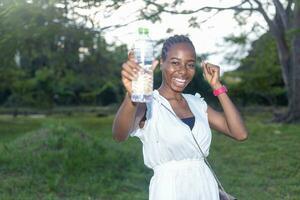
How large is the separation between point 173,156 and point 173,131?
0.45 feet

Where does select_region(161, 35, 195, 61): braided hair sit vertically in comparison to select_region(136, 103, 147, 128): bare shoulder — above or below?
above

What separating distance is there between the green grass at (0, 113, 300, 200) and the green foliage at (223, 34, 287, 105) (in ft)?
27.0

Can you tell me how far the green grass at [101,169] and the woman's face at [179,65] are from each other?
14.6ft

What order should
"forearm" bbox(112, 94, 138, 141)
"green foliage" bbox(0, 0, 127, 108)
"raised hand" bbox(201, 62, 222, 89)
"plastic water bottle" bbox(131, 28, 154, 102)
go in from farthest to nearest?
1. "green foliage" bbox(0, 0, 127, 108)
2. "raised hand" bbox(201, 62, 222, 89)
3. "forearm" bbox(112, 94, 138, 141)
4. "plastic water bottle" bbox(131, 28, 154, 102)

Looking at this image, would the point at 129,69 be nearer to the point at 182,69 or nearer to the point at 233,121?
the point at 182,69

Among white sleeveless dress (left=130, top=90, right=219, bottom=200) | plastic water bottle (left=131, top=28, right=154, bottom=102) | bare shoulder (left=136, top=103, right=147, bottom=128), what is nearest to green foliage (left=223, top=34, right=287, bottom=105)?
white sleeveless dress (left=130, top=90, right=219, bottom=200)

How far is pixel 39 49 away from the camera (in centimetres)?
1565

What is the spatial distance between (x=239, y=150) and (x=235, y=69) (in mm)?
11782

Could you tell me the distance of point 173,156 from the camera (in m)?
2.88

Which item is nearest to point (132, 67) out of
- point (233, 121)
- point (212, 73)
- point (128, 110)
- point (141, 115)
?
point (128, 110)

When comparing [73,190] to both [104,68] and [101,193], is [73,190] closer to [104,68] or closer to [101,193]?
[101,193]

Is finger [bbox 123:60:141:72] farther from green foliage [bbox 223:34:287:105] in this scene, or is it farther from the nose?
green foliage [bbox 223:34:287:105]

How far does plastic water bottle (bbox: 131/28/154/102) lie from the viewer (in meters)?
2.52

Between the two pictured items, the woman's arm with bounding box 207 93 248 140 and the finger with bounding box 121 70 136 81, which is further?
the woman's arm with bounding box 207 93 248 140
